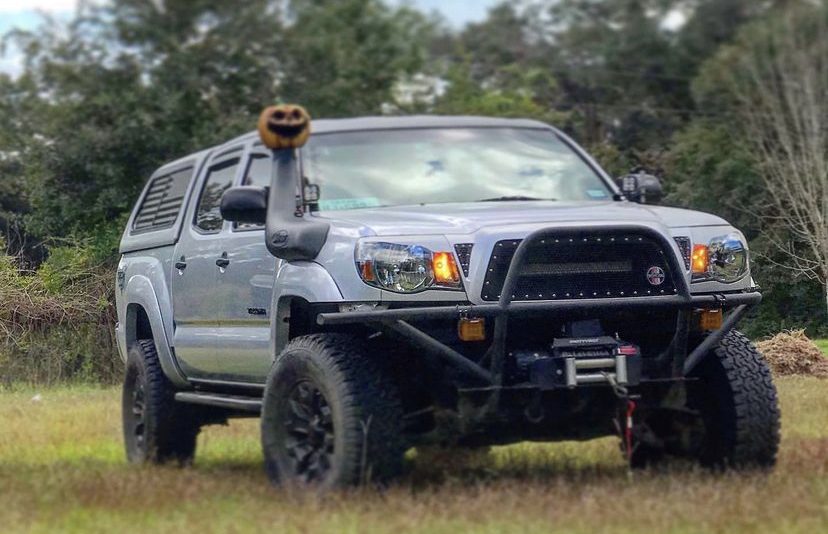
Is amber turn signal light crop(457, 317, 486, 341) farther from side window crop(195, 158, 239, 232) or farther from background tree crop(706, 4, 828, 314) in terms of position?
background tree crop(706, 4, 828, 314)

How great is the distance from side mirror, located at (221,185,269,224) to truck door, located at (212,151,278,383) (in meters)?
0.30

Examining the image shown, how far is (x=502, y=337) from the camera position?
6.92 m

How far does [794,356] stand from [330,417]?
10.0 meters

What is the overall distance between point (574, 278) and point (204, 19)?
3314cm

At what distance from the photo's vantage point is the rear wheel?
7.60m

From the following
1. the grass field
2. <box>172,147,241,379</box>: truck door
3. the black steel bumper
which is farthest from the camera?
<box>172,147,241,379</box>: truck door

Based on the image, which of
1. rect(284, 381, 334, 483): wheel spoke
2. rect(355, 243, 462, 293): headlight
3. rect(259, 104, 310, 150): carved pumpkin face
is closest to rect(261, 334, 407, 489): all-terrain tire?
rect(284, 381, 334, 483): wheel spoke

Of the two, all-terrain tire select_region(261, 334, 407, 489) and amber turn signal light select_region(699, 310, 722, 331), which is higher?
amber turn signal light select_region(699, 310, 722, 331)

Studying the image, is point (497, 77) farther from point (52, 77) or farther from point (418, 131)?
point (418, 131)

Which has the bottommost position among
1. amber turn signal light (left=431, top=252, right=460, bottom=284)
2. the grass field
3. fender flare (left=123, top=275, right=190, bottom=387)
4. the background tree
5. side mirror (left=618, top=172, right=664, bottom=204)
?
the grass field

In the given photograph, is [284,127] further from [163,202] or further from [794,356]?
[794,356]

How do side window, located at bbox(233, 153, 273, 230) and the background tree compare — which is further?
the background tree

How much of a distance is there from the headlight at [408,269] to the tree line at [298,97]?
19.6 m

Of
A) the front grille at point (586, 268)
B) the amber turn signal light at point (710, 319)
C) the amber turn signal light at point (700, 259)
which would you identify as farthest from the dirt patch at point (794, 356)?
→ the front grille at point (586, 268)
